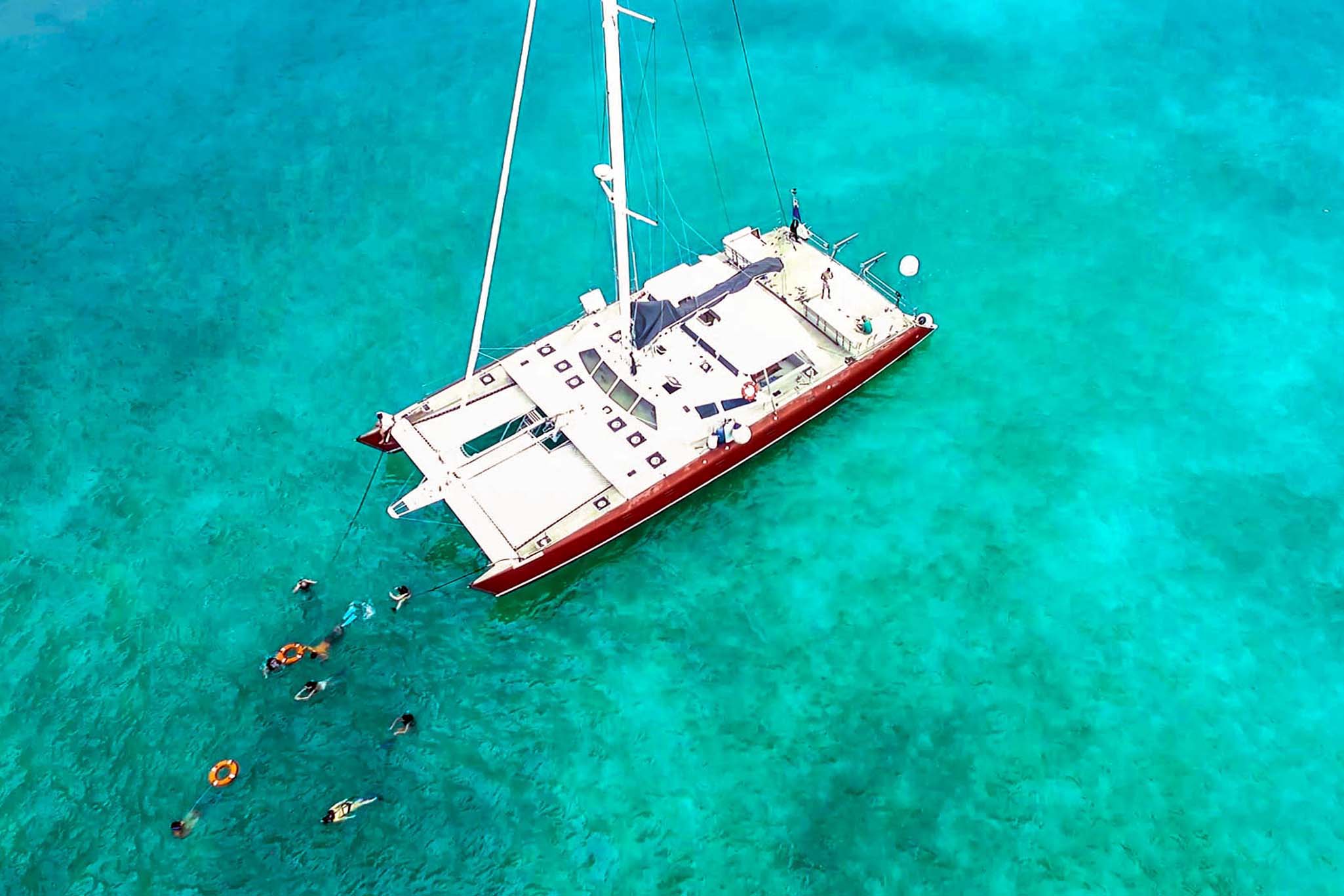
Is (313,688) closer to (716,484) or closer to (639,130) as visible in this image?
(716,484)

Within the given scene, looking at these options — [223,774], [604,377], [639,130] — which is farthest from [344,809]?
[639,130]

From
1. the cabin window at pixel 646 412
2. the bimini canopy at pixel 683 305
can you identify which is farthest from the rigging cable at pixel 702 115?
the cabin window at pixel 646 412

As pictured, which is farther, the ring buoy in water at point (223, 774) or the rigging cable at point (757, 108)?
the rigging cable at point (757, 108)

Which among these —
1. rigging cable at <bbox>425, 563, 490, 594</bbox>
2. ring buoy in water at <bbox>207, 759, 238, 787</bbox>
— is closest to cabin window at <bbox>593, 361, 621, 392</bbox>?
rigging cable at <bbox>425, 563, 490, 594</bbox>

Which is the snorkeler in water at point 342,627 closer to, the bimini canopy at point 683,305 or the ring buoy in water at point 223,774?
the ring buoy in water at point 223,774

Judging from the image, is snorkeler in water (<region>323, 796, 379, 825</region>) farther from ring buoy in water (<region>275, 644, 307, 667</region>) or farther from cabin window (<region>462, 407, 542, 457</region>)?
cabin window (<region>462, 407, 542, 457</region>)

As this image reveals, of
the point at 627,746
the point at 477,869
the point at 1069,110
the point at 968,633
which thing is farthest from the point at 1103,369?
the point at 477,869

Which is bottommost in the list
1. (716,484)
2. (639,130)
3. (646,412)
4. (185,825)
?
(185,825)
